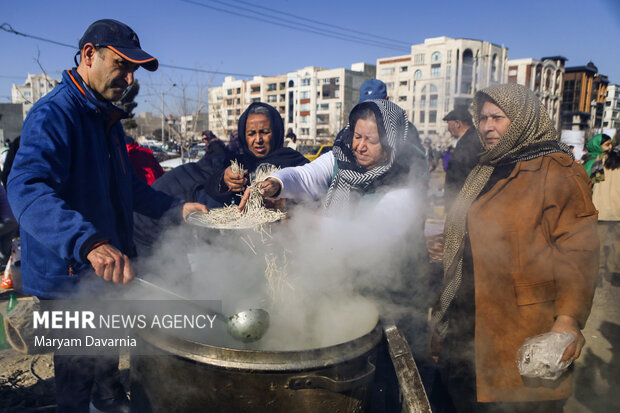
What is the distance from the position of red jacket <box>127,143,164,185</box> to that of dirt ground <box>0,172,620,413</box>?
2.18 meters

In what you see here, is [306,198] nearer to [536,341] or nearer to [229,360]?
[229,360]

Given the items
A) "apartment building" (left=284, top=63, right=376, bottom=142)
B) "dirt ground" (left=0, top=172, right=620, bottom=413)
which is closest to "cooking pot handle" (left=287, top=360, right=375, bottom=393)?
"dirt ground" (left=0, top=172, right=620, bottom=413)

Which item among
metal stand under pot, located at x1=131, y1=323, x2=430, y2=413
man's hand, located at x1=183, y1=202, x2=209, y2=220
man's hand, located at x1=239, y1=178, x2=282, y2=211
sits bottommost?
metal stand under pot, located at x1=131, y1=323, x2=430, y2=413

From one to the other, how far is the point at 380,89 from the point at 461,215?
6.36 feet

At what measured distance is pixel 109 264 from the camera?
1605 mm

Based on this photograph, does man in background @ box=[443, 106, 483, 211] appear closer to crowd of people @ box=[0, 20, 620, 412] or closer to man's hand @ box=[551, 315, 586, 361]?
crowd of people @ box=[0, 20, 620, 412]

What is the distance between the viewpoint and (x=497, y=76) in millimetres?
2361

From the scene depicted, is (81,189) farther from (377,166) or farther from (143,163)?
(143,163)

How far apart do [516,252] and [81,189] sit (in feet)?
7.18

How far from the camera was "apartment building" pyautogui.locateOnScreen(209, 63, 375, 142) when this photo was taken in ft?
211

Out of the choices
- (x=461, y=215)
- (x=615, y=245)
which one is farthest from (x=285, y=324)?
(x=615, y=245)

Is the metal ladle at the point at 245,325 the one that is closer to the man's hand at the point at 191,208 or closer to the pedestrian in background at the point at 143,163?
the man's hand at the point at 191,208

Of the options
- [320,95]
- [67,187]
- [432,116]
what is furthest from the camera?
[320,95]

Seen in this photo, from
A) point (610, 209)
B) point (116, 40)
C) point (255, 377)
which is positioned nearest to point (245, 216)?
point (255, 377)
